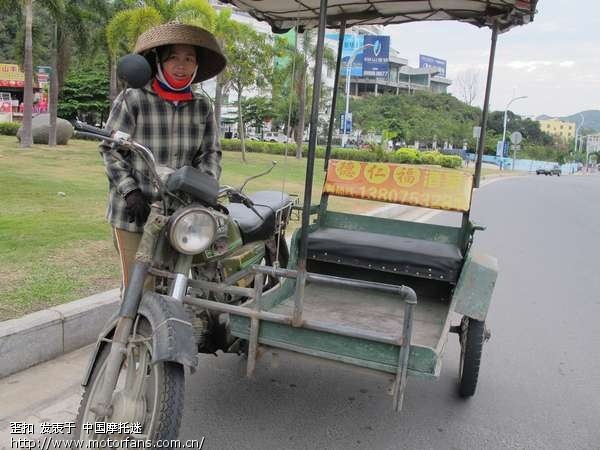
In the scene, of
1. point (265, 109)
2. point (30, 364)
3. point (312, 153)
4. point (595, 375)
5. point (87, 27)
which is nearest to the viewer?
point (312, 153)

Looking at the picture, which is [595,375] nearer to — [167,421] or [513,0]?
[513,0]

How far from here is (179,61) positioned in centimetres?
281

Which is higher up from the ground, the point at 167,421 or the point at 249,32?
the point at 249,32

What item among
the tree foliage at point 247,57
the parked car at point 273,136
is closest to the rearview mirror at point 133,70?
the tree foliage at point 247,57

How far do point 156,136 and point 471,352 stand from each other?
2.00 meters

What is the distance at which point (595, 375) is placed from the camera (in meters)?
3.88

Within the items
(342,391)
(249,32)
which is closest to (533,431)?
(342,391)

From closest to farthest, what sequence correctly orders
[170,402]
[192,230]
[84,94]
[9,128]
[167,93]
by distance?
1. [170,402]
2. [192,230]
3. [167,93]
4. [9,128]
5. [84,94]

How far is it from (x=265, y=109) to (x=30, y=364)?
48074 mm

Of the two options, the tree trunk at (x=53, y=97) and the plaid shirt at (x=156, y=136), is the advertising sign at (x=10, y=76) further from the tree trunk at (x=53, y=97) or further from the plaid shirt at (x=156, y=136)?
the plaid shirt at (x=156, y=136)

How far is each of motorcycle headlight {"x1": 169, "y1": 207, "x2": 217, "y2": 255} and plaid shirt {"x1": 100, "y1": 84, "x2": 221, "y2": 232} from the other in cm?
45

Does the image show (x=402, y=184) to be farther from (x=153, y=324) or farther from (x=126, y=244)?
(x=153, y=324)

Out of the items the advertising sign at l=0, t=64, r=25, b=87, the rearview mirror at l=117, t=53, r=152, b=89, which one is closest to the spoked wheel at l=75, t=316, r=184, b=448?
the rearview mirror at l=117, t=53, r=152, b=89

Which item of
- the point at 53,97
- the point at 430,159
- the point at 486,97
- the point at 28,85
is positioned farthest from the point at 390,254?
the point at 430,159
